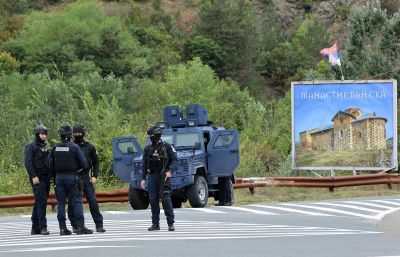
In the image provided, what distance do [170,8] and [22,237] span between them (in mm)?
119776

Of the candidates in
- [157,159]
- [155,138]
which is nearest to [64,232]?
[157,159]

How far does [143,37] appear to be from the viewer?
114m

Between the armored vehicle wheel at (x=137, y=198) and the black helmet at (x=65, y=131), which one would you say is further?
the armored vehicle wheel at (x=137, y=198)

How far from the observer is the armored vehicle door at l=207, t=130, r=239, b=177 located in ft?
92.0

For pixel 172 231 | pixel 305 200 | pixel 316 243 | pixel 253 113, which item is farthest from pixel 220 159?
pixel 253 113

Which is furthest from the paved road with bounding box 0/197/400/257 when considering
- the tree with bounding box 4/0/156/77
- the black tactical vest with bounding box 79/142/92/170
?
the tree with bounding box 4/0/156/77

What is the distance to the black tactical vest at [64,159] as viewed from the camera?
710 inches

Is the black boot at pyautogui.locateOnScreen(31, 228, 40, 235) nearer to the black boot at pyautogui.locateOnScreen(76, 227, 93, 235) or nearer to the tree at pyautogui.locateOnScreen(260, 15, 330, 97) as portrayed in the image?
the black boot at pyautogui.locateOnScreen(76, 227, 93, 235)

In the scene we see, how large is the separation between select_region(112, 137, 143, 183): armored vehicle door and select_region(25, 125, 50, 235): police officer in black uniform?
973 cm

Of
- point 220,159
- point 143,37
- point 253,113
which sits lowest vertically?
point 220,159

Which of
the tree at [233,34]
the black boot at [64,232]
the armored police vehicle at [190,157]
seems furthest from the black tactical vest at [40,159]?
Result: the tree at [233,34]

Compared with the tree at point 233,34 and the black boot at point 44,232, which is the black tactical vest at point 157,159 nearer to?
the black boot at point 44,232

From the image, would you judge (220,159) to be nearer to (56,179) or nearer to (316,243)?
(56,179)

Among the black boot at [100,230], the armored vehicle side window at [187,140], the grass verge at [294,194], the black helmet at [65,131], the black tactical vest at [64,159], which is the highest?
the armored vehicle side window at [187,140]
